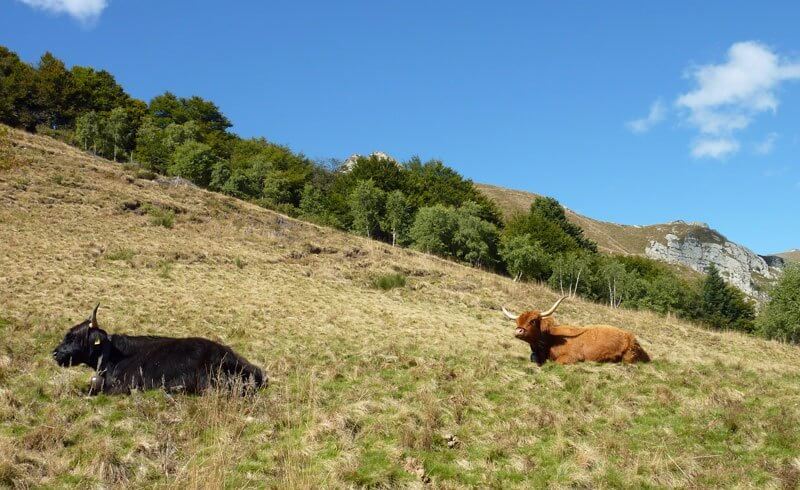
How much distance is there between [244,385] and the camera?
338 inches

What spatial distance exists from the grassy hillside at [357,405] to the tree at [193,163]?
3753 centimetres

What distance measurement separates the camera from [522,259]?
58531mm

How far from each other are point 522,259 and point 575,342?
155 feet

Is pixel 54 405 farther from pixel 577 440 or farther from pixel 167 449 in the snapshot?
pixel 577 440

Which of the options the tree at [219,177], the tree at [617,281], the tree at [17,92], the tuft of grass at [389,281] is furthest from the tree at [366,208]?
the tree at [17,92]

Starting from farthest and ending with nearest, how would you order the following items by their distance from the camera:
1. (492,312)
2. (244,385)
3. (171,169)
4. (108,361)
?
(171,169) < (492,312) < (108,361) < (244,385)

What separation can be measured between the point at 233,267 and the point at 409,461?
21.6 metres

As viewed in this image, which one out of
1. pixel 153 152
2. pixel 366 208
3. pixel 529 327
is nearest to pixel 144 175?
pixel 153 152

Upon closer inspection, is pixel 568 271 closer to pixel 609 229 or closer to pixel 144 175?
pixel 144 175

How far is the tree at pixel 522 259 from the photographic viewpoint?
2309 inches

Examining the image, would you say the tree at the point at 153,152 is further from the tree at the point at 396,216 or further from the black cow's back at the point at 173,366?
the black cow's back at the point at 173,366

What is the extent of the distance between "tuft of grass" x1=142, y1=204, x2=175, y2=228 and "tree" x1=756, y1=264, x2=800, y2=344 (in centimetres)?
4961

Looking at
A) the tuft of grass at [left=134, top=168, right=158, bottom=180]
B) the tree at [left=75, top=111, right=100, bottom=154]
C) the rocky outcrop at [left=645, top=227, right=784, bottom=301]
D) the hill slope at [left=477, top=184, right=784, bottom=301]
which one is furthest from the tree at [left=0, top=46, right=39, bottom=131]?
the rocky outcrop at [left=645, top=227, right=784, bottom=301]

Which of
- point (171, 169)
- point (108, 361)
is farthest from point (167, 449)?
point (171, 169)
